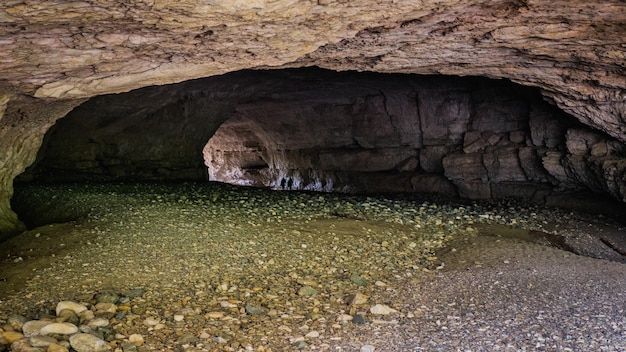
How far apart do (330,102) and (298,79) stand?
2.35 metres

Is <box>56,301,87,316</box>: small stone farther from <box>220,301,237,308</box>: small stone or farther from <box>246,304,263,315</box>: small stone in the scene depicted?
<box>246,304,263,315</box>: small stone

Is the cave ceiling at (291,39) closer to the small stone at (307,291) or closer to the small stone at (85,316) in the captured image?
the small stone at (85,316)

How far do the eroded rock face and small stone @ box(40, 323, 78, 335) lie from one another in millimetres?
2730

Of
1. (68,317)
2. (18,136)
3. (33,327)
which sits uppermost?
(18,136)

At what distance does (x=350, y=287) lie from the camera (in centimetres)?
686

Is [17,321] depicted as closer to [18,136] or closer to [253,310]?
[253,310]

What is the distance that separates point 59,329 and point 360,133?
14.9 meters

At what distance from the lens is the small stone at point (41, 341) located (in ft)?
15.5

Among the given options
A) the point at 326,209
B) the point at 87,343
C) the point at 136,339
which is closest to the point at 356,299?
the point at 136,339

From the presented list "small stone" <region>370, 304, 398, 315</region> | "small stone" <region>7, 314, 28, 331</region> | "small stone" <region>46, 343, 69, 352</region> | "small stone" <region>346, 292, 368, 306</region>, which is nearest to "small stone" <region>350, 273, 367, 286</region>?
"small stone" <region>346, 292, 368, 306</region>

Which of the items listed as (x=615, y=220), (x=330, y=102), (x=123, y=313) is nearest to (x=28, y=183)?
(x=330, y=102)

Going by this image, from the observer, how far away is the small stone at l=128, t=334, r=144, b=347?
5.04m

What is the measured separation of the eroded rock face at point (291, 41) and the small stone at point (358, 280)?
3.05m

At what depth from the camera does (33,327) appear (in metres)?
5.02
